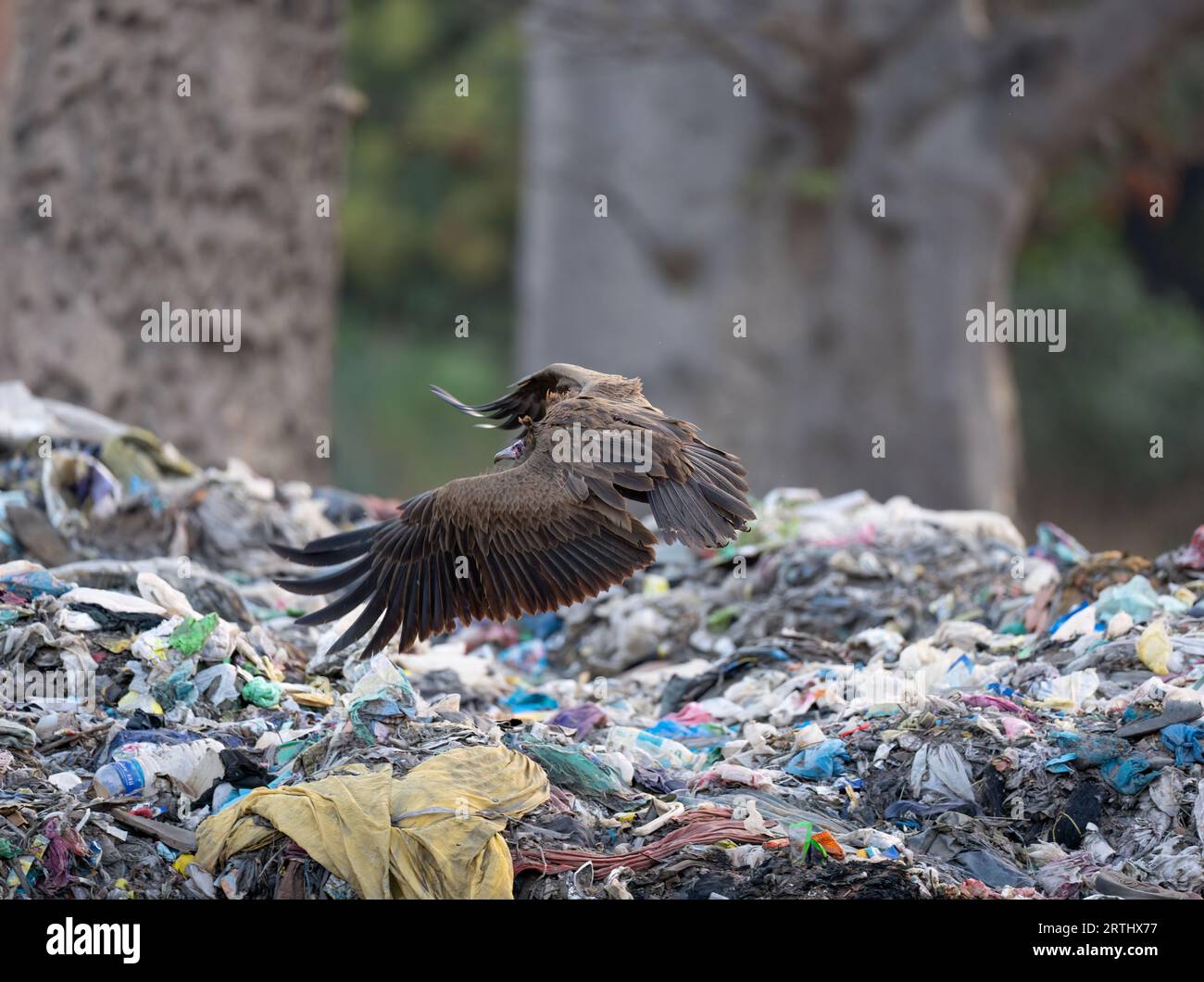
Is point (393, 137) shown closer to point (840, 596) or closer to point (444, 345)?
point (444, 345)

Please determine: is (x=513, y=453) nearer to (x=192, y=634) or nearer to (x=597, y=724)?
(x=597, y=724)

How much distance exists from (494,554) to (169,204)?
447 cm

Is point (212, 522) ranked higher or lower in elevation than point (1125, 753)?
higher

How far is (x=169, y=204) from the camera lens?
8203mm

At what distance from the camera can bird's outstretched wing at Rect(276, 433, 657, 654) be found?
451cm

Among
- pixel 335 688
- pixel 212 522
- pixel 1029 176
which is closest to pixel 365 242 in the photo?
pixel 1029 176

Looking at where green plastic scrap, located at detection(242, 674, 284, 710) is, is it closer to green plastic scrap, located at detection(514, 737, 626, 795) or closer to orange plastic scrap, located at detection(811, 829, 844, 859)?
green plastic scrap, located at detection(514, 737, 626, 795)

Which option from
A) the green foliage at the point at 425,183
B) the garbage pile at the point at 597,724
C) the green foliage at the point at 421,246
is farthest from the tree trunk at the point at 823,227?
the green foliage at the point at 425,183

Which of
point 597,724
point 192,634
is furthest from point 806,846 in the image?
point 192,634

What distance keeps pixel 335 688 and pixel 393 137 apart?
522 inches

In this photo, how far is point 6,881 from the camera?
3658mm

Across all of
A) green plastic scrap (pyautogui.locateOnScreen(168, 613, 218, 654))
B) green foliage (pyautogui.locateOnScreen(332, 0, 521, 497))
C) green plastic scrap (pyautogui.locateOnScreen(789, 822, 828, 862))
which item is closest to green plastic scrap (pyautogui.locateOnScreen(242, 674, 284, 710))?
green plastic scrap (pyautogui.locateOnScreen(168, 613, 218, 654))
